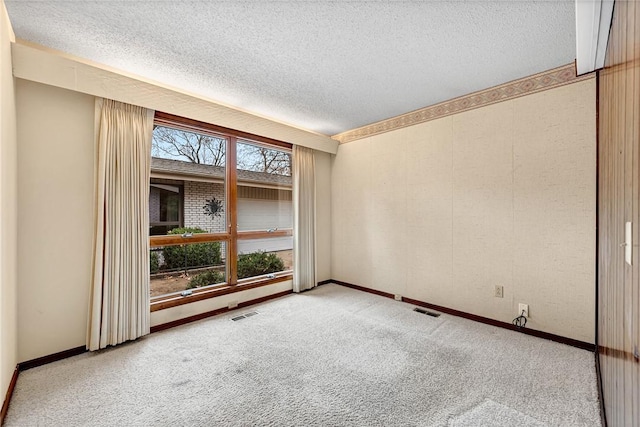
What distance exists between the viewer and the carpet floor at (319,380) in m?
1.60

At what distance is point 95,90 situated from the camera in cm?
231

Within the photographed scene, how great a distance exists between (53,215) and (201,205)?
4.24ft

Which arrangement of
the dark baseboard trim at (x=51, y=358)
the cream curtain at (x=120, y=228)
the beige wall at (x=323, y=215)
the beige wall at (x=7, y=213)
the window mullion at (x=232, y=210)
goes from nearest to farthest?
the beige wall at (x=7, y=213) → the dark baseboard trim at (x=51, y=358) → the cream curtain at (x=120, y=228) → the window mullion at (x=232, y=210) → the beige wall at (x=323, y=215)

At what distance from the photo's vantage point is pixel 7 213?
175 centimetres

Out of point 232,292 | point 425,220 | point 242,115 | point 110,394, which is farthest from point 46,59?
point 425,220

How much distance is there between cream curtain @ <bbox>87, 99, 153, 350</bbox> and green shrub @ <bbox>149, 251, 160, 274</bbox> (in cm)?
22

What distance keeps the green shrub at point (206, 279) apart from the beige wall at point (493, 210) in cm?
208

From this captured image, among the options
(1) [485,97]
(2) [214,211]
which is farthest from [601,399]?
(2) [214,211]

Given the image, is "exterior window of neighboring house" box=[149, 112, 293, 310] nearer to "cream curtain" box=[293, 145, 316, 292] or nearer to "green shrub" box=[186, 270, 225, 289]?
"green shrub" box=[186, 270, 225, 289]

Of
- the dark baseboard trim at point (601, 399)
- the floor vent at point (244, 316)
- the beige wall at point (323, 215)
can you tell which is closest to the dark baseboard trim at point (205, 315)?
the floor vent at point (244, 316)

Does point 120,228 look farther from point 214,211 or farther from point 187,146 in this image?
point 187,146

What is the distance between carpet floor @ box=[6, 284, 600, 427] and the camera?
1604 mm

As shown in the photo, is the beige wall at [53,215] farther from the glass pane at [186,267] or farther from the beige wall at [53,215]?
the glass pane at [186,267]

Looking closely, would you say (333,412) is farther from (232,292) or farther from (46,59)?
(46,59)
